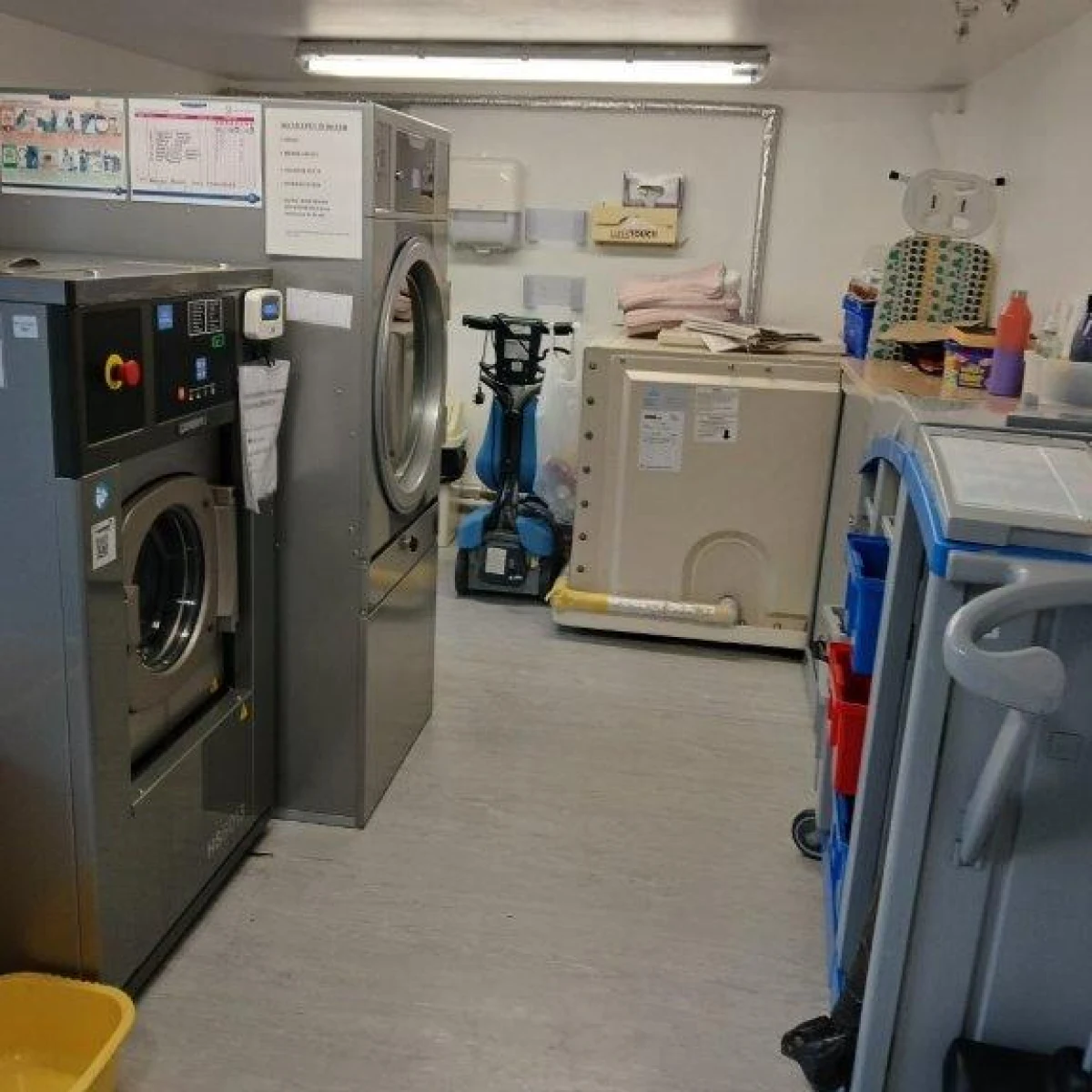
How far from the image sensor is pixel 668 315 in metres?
4.34

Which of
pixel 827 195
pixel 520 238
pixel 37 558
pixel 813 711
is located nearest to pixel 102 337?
pixel 37 558

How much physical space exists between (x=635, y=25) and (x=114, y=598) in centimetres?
273

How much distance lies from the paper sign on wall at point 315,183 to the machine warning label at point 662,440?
5.87 ft

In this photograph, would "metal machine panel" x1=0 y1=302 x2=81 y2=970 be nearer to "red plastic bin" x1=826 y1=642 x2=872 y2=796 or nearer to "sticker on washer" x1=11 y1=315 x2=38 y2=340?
"sticker on washer" x1=11 y1=315 x2=38 y2=340

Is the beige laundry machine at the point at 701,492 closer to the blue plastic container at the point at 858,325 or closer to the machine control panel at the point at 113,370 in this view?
the blue plastic container at the point at 858,325

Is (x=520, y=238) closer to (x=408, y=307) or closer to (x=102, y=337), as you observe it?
(x=408, y=307)

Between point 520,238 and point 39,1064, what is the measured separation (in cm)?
407

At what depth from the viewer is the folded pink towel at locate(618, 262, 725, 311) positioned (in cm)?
440

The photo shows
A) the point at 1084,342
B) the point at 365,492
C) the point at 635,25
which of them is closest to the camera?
the point at 1084,342

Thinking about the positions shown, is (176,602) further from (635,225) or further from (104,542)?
(635,225)

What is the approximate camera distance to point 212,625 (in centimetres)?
234

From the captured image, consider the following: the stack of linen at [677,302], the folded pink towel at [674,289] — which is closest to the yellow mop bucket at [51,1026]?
the stack of linen at [677,302]

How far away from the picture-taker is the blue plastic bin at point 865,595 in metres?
2.01

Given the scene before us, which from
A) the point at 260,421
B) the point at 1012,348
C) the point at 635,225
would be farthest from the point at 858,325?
the point at 260,421
